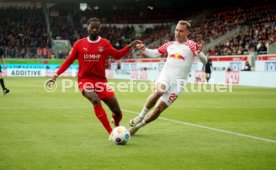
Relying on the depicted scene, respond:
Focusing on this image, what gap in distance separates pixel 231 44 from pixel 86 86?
35.7 meters

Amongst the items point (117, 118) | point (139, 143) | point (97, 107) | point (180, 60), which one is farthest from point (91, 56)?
point (139, 143)

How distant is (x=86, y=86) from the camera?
9.14 m

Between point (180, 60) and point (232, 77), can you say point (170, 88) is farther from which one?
point (232, 77)

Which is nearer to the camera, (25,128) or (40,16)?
(25,128)

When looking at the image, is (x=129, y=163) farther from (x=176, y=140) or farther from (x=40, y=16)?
(x=40, y=16)

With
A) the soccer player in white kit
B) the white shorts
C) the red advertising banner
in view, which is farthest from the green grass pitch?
the red advertising banner

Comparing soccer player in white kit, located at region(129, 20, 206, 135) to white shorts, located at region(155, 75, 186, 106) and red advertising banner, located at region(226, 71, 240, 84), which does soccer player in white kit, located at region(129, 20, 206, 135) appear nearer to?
white shorts, located at region(155, 75, 186, 106)

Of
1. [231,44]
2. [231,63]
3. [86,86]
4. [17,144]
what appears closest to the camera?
[17,144]

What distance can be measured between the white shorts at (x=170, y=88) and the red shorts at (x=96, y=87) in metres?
1.07

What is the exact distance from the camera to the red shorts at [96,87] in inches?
360

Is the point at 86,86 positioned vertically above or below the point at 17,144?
above

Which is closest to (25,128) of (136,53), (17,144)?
(17,144)

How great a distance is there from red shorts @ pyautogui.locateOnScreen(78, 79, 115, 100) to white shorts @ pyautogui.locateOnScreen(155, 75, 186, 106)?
42.1 inches

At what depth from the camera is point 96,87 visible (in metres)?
9.20
